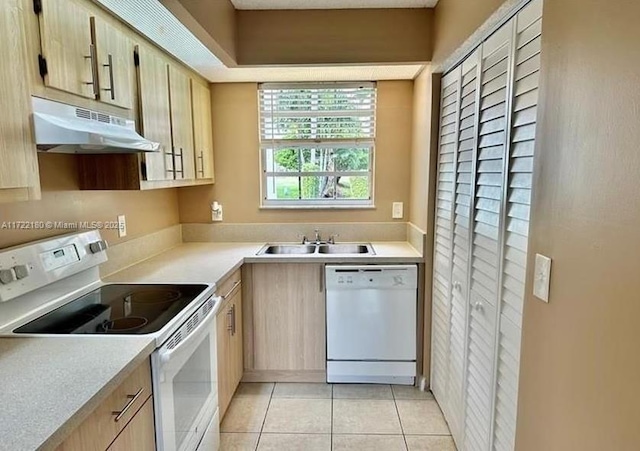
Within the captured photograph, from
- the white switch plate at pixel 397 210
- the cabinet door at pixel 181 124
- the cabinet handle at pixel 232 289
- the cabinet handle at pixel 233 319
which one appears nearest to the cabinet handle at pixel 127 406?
the cabinet handle at pixel 232 289

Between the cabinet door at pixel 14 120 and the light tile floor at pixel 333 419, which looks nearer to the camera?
the cabinet door at pixel 14 120

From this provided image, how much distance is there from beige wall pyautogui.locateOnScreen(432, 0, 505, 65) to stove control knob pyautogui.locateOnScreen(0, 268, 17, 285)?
2.00m

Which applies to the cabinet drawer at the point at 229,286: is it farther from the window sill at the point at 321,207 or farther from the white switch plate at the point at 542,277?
the white switch plate at the point at 542,277

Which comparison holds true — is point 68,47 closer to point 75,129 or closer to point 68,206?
point 75,129

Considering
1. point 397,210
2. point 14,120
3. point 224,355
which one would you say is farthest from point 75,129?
point 397,210

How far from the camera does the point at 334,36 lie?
2426 millimetres

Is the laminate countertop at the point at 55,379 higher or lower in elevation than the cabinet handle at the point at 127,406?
higher

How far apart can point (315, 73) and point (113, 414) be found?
2.33 metres

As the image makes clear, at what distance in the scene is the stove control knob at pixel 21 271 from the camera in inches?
56.6

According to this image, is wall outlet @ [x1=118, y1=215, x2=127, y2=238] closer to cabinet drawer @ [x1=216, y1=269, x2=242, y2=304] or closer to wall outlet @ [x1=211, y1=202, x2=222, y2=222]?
cabinet drawer @ [x1=216, y1=269, x2=242, y2=304]

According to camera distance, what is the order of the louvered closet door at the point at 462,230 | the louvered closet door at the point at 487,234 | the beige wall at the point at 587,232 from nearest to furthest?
the beige wall at the point at 587,232
the louvered closet door at the point at 487,234
the louvered closet door at the point at 462,230

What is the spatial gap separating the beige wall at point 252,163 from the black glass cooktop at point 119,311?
1.31 meters

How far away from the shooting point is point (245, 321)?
2.69 metres

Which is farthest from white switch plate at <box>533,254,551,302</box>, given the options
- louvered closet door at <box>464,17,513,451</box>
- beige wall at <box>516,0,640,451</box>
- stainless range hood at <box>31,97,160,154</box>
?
stainless range hood at <box>31,97,160,154</box>
